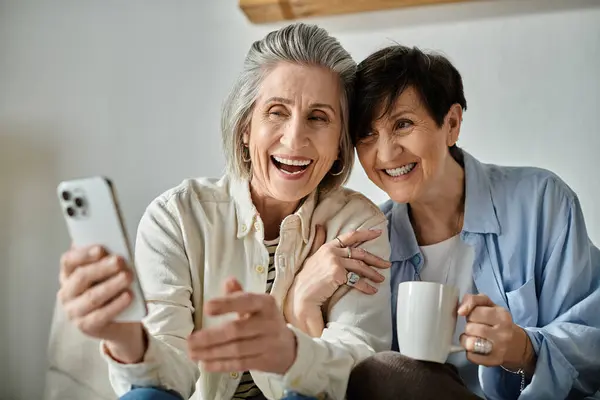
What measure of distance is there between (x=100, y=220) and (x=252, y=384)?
55 centimetres

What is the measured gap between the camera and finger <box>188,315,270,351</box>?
817mm

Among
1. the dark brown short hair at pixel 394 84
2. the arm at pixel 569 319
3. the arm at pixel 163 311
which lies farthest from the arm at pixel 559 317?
the arm at pixel 163 311

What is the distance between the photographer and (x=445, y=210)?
1.44 meters

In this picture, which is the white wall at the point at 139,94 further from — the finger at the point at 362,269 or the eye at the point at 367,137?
the finger at the point at 362,269

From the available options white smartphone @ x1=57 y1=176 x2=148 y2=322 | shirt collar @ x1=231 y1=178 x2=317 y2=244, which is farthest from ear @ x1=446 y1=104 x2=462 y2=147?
white smartphone @ x1=57 y1=176 x2=148 y2=322

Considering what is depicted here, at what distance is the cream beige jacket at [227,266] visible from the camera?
1.06 m

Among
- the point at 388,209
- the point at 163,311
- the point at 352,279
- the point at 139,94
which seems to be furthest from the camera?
the point at 139,94

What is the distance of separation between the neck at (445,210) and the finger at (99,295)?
0.78 meters

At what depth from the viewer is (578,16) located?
181 cm

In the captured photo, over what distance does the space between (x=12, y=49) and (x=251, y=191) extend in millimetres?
1341

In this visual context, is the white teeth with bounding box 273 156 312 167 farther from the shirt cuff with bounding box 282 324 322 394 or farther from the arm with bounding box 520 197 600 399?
the arm with bounding box 520 197 600 399

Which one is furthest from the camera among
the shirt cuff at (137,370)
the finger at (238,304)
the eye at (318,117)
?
the eye at (318,117)

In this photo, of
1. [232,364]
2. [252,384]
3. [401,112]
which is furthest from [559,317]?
[232,364]

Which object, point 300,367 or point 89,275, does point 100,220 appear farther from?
point 300,367
